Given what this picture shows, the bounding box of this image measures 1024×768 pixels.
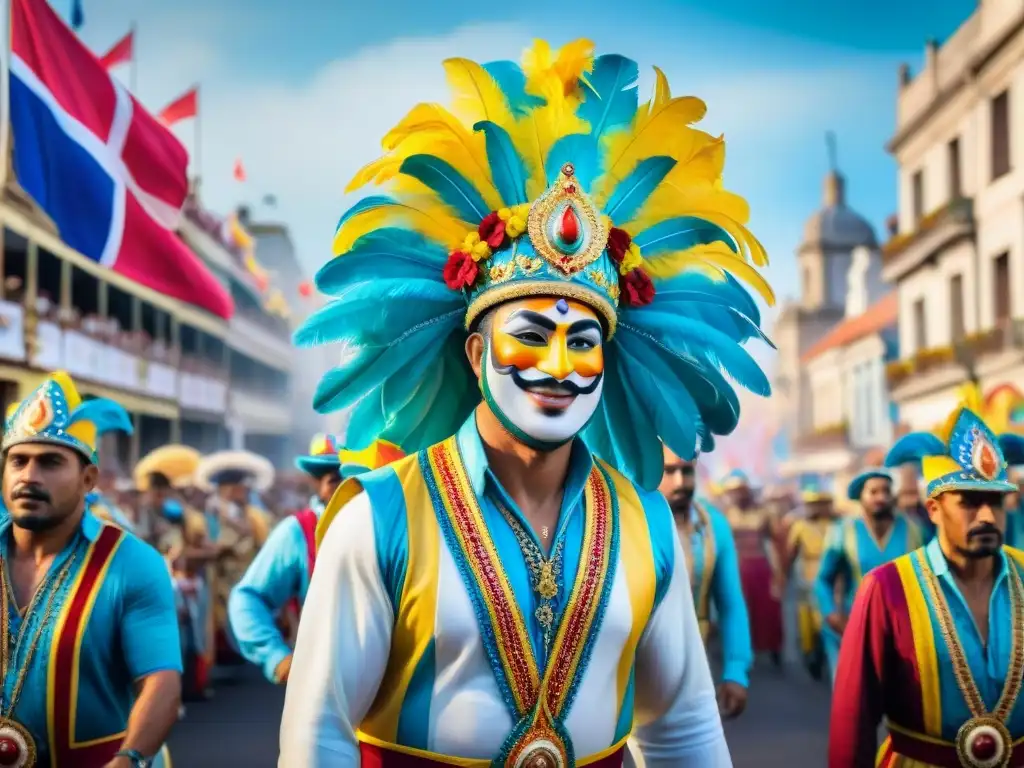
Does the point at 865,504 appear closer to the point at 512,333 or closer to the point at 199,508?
the point at 512,333

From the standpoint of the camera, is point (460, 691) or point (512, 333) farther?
point (512, 333)

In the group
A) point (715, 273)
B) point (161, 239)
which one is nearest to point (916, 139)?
point (161, 239)

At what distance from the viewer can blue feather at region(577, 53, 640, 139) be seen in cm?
358

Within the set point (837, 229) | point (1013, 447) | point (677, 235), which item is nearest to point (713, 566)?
point (1013, 447)

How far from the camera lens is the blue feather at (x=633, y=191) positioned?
11.7ft

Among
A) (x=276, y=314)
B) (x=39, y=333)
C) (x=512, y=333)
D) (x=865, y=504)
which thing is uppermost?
(x=276, y=314)

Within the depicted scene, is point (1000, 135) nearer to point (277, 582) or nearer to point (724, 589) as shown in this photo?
point (724, 589)

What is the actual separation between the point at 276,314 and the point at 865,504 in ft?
170

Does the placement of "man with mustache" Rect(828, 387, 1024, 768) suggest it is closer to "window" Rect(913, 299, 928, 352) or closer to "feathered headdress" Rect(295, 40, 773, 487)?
"feathered headdress" Rect(295, 40, 773, 487)

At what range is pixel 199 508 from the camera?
15.1 m

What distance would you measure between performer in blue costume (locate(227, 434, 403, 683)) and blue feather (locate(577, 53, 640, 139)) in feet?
9.73

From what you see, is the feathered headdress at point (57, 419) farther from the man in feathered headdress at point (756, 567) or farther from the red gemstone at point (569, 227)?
the man in feathered headdress at point (756, 567)

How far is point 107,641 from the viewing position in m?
4.63

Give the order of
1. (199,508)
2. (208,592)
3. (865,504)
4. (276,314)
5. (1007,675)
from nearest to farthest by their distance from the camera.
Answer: (1007,675) < (865,504) < (208,592) < (199,508) < (276,314)
